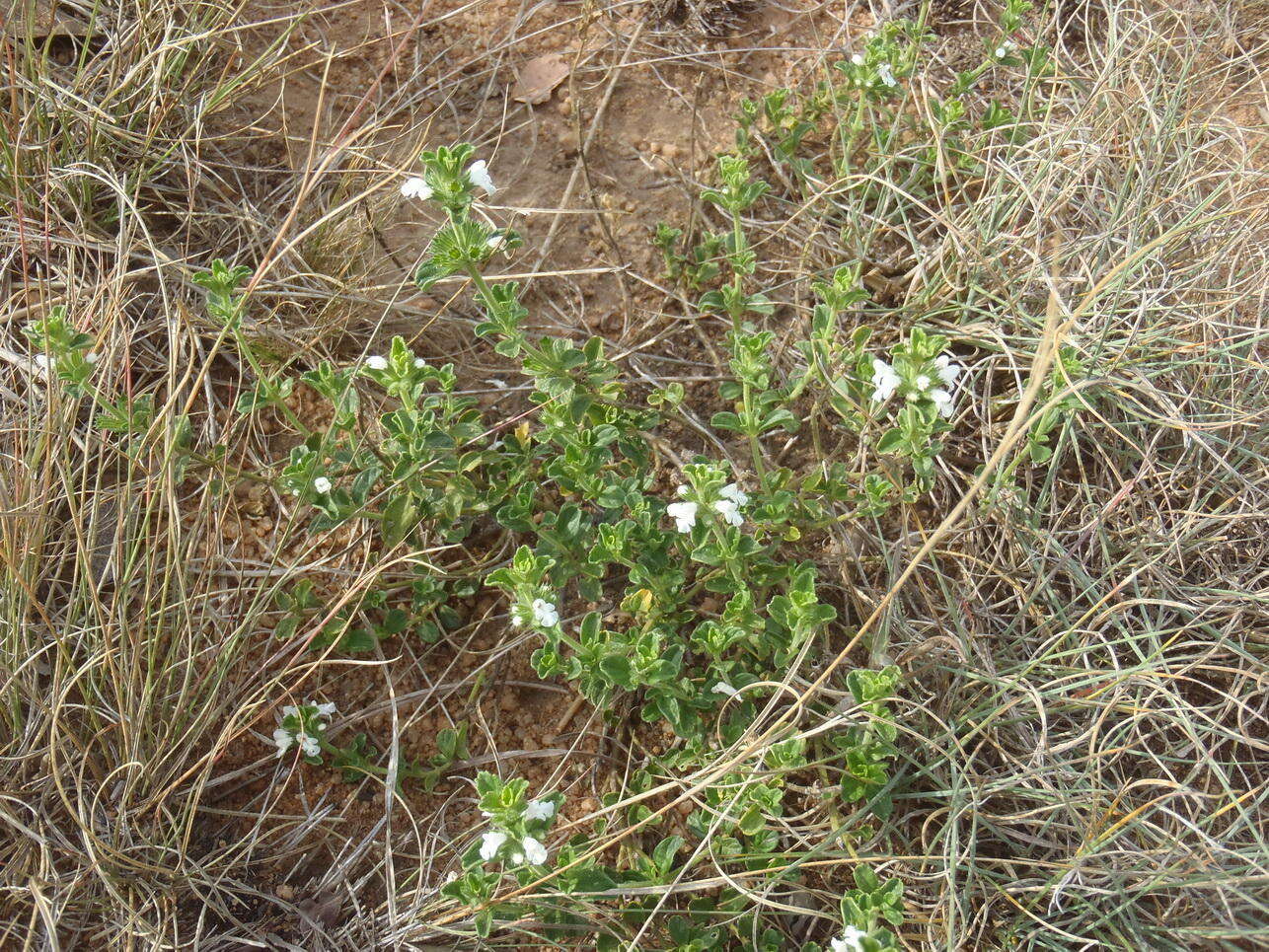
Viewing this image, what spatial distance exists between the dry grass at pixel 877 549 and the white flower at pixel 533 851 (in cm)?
30

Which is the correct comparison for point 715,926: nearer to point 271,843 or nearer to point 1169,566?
point 271,843

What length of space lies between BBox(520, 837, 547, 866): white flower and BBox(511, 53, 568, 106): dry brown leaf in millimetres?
2447

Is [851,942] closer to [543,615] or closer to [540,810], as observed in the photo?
[540,810]

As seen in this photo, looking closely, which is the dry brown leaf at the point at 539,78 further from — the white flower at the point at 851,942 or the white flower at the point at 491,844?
the white flower at the point at 851,942

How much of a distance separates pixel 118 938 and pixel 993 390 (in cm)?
263

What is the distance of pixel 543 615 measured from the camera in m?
2.09

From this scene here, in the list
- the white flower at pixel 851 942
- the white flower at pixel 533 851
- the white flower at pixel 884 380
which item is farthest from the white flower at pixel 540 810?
the white flower at pixel 884 380

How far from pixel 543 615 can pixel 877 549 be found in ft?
3.44

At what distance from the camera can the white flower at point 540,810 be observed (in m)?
2.03

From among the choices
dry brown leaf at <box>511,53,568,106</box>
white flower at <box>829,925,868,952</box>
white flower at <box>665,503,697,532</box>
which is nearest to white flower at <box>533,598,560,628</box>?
white flower at <box>665,503,697,532</box>

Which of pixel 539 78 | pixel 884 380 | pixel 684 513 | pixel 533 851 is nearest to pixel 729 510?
pixel 684 513

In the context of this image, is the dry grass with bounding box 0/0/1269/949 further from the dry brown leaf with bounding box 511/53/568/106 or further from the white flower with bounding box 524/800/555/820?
the white flower with bounding box 524/800/555/820

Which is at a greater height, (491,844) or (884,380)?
(884,380)

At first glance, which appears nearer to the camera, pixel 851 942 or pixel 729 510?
pixel 851 942
